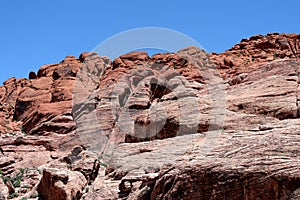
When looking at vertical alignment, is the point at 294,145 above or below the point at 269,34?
below

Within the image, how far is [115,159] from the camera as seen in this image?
54.4ft

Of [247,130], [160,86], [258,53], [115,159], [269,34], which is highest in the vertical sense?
[269,34]

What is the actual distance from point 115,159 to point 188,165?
6.58 meters

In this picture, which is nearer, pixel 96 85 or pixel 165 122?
pixel 165 122

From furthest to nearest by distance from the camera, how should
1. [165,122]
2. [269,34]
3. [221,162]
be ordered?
1. [269,34]
2. [165,122]
3. [221,162]

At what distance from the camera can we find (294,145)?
10195 mm

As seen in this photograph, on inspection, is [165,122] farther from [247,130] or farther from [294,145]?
[294,145]

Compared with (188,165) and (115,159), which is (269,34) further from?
(188,165)

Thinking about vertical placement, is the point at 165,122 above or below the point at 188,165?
above

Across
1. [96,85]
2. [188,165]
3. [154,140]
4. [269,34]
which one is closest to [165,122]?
[154,140]

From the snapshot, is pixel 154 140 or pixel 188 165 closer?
pixel 188 165

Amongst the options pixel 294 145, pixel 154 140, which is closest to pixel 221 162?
pixel 294 145

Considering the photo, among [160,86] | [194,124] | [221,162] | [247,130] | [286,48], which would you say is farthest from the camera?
[286,48]

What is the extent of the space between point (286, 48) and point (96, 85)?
2548 centimetres
